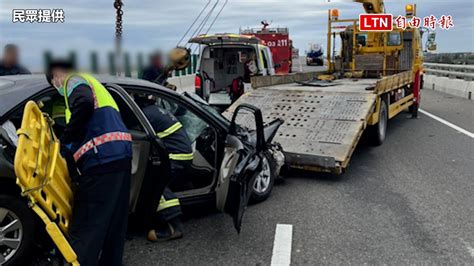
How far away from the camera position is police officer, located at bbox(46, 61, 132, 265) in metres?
3.06

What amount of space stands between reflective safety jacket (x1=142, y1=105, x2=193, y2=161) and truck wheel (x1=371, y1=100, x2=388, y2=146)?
462cm

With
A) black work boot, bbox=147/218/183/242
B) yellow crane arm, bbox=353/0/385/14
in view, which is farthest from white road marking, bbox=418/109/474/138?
black work boot, bbox=147/218/183/242

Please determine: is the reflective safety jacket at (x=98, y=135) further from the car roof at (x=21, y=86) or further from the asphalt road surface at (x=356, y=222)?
the asphalt road surface at (x=356, y=222)

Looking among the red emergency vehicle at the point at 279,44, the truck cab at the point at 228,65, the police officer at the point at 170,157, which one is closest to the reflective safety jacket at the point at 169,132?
the police officer at the point at 170,157

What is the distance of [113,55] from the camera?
3281 mm

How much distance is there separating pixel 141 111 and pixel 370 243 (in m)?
2.28

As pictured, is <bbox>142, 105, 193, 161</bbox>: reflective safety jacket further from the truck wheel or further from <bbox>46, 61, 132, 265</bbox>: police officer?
the truck wheel

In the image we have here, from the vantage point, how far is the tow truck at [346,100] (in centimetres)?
618

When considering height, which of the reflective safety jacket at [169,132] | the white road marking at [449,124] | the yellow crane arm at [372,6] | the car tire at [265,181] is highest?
the yellow crane arm at [372,6]

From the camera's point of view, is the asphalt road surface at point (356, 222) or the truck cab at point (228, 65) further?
the truck cab at point (228, 65)

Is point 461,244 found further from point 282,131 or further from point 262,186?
point 282,131

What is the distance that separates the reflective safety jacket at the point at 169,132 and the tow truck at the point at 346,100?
2.14 m

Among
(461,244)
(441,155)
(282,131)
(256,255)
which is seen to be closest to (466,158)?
(441,155)

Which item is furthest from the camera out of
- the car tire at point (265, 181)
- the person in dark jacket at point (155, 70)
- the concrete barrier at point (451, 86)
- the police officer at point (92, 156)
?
the concrete barrier at point (451, 86)
